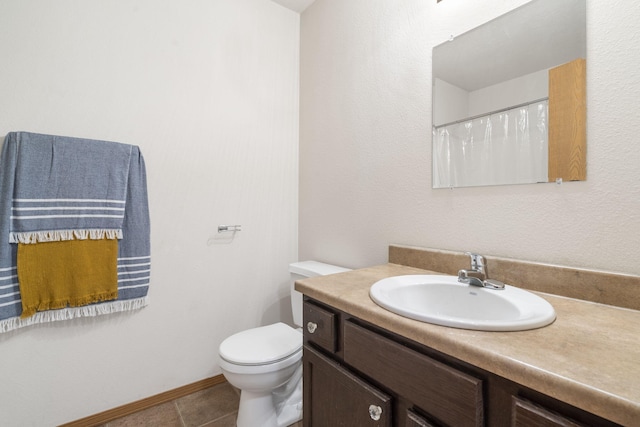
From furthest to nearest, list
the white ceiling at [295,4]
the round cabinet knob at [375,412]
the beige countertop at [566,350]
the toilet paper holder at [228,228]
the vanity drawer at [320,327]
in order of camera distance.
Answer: the white ceiling at [295,4] → the toilet paper holder at [228,228] → the vanity drawer at [320,327] → the round cabinet knob at [375,412] → the beige countertop at [566,350]

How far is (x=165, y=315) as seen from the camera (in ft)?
5.39

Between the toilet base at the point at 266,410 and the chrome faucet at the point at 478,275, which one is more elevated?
the chrome faucet at the point at 478,275

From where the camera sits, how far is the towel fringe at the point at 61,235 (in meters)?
1.24

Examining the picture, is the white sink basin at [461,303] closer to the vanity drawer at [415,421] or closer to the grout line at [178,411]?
the vanity drawer at [415,421]

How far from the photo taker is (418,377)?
0.66 metres

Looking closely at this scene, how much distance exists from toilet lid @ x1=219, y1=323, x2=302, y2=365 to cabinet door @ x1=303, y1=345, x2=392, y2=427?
33 cm

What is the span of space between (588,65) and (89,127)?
207 centimetres

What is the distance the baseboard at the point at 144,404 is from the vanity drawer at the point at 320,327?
1.16 m

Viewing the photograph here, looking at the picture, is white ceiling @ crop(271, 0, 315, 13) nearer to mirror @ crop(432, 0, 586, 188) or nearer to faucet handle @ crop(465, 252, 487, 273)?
mirror @ crop(432, 0, 586, 188)

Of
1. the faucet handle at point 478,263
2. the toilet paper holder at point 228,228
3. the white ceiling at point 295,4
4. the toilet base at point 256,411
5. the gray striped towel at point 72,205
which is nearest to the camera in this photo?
the faucet handle at point 478,263

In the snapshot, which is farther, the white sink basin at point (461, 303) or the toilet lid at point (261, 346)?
the toilet lid at point (261, 346)

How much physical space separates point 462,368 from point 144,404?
5.83 ft

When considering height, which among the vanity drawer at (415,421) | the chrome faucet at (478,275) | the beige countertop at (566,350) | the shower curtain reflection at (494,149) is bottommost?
the vanity drawer at (415,421)

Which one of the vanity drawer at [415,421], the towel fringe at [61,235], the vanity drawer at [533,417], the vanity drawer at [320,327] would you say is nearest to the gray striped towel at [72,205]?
the towel fringe at [61,235]
